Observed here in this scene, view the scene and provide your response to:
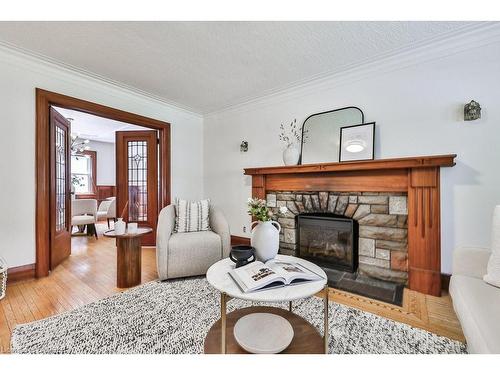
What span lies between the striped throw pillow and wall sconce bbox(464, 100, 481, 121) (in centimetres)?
270

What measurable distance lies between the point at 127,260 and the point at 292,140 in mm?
2392

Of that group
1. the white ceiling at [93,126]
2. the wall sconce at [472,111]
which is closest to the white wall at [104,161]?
the white ceiling at [93,126]

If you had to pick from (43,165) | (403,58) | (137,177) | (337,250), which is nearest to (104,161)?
(137,177)

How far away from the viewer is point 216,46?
2193mm

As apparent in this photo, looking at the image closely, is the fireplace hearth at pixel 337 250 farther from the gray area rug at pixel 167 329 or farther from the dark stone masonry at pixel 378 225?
the gray area rug at pixel 167 329

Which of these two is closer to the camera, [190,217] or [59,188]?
[190,217]

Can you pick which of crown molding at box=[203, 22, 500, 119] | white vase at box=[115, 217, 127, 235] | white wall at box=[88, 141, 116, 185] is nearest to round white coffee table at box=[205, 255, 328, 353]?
white vase at box=[115, 217, 127, 235]

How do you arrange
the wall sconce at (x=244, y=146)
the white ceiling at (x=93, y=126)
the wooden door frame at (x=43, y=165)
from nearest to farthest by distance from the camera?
the wooden door frame at (x=43, y=165) → the wall sconce at (x=244, y=146) → the white ceiling at (x=93, y=126)

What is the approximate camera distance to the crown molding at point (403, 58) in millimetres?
1976

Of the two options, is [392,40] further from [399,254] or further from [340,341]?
[340,341]

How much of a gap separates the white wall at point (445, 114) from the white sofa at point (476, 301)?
0.75 m

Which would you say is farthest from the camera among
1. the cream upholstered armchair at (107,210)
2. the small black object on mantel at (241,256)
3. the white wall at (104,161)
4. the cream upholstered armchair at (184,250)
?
the white wall at (104,161)

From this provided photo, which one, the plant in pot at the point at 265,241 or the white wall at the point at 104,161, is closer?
the plant in pot at the point at 265,241

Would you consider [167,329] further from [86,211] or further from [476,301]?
[86,211]
